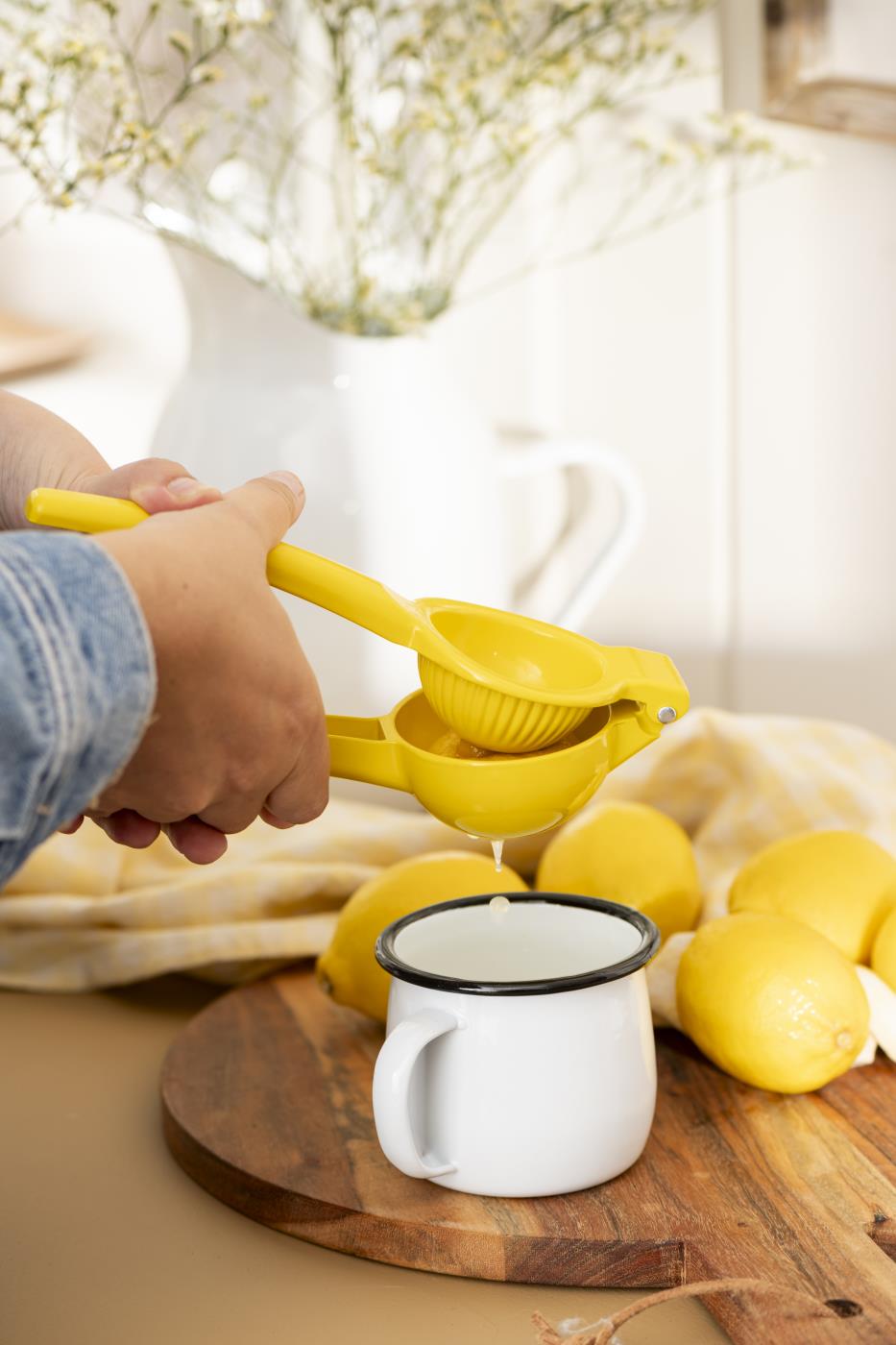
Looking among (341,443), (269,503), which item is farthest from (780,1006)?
(341,443)

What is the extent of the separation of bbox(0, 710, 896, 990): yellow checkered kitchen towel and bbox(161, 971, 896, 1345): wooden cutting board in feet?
0.34

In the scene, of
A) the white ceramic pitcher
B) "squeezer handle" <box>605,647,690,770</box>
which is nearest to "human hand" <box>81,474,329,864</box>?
"squeezer handle" <box>605,647,690,770</box>

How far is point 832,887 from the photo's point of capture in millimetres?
593

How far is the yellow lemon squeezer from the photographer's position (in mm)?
441

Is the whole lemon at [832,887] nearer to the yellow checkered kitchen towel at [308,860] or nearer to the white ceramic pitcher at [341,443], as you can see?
the yellow checkered kitchen towel at [308,860]

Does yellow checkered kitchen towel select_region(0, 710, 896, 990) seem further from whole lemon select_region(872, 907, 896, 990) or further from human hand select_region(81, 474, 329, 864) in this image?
human hand select_region(81, 474, 329, 864)

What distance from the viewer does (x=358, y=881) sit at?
0.71m

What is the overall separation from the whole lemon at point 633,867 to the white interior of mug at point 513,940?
98mm

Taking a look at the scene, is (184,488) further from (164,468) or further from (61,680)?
(61,680)

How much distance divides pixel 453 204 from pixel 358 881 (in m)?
0.63

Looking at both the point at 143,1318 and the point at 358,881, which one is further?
the point at 358,881

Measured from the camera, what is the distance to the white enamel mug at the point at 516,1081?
452 millimetres

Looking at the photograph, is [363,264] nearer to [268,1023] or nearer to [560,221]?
[560,221]

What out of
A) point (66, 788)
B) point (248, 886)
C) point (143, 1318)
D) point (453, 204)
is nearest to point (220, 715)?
point (66, 788)
